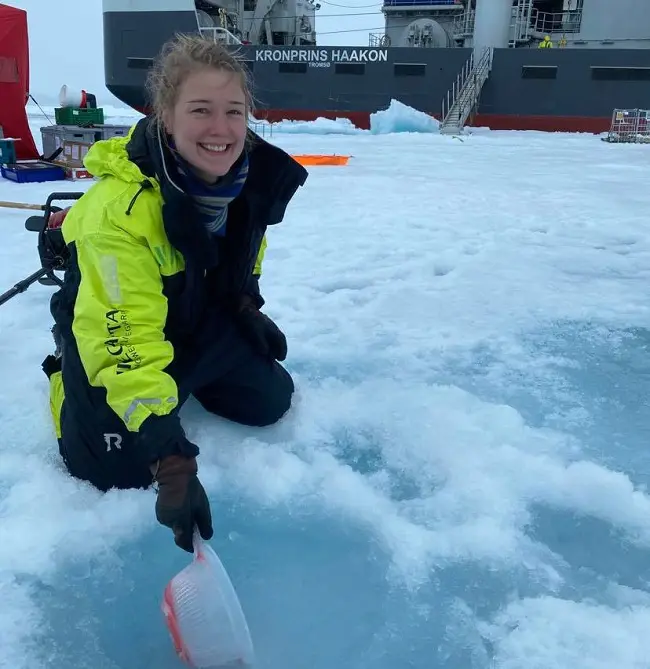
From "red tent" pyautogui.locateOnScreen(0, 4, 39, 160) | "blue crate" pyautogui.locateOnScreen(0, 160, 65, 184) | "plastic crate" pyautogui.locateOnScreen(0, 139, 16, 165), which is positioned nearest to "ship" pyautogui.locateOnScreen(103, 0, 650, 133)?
"red tent" pyautogui.locateOnScreen(0, 4, 39, 160)

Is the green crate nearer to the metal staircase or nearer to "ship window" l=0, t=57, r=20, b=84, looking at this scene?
"ship window" l=0, t=57, r=20, b=84

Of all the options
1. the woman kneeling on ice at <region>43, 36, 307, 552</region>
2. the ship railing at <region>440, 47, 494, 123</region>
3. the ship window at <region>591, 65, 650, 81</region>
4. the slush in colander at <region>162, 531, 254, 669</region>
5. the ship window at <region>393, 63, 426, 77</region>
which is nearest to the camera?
the slush in colander at <region>162, 531, 254, 669</region>

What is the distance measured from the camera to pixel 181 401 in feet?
5.22

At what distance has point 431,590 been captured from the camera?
48.3 inches

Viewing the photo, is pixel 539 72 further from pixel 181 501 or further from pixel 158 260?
pixel 181 501

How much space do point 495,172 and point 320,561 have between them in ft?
22.4

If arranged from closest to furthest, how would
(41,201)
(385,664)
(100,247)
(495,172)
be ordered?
(385,664) < (100,247) < (41,201) < (495,172)

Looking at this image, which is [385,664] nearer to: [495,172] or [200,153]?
[200,153]

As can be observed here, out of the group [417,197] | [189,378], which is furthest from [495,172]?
[189,378]

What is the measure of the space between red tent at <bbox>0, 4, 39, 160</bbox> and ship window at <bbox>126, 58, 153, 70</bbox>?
10121 millimetres

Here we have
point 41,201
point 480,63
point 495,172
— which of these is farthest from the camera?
point 480,63

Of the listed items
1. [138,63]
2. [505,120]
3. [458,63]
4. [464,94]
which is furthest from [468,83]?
[138,63]

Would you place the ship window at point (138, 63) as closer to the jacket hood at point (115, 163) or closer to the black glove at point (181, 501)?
the jacket hood at point (115, 163)

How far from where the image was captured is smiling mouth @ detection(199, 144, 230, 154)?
4.17ft
